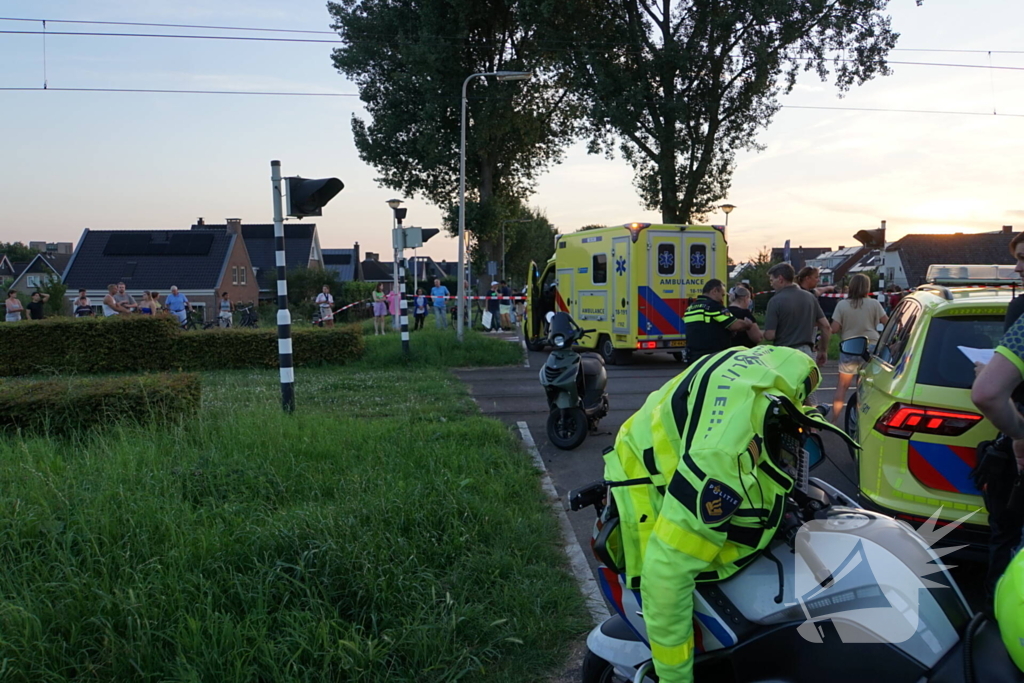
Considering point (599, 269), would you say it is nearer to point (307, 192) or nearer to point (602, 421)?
point (602, 421)

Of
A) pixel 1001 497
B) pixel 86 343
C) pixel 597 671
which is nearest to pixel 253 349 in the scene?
pixel 86 343

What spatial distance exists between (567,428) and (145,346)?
9925 mm

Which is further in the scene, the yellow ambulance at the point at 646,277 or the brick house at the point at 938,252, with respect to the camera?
the brick house at the point at 938,252

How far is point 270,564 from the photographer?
3662mm

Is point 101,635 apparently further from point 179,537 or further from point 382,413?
point 382,413

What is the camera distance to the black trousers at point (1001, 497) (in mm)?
3041

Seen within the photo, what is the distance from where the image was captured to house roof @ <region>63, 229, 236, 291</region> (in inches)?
1984

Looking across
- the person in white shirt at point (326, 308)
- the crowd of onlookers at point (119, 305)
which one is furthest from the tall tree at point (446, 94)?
the crowd of onlookers at point (119, 305)

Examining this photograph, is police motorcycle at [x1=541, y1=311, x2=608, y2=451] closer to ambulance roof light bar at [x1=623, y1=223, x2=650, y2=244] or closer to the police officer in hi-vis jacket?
the police officer in hi-vis jacket

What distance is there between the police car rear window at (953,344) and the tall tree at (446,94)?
20191 millimetres

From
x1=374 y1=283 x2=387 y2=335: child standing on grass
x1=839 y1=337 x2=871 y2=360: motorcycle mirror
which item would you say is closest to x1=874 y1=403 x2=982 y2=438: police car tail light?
x1=839 y1=337 x2=871 y2=360: motorcycle mirror

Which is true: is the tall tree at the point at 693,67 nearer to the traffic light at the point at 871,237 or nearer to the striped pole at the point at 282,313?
the traffic light at the point at 871,237

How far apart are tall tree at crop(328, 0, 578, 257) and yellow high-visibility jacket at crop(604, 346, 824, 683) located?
72.7 ft

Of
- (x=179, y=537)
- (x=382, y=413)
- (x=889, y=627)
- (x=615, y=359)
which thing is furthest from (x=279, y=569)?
(x=615, y=359)
